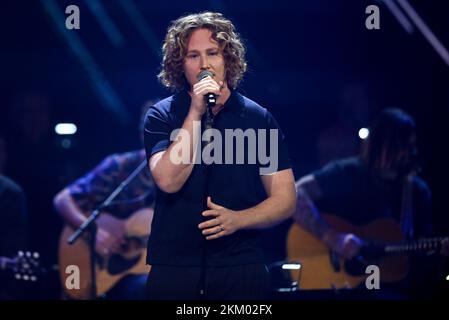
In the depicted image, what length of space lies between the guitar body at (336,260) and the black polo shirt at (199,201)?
186 centimetres

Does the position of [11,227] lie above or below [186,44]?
below

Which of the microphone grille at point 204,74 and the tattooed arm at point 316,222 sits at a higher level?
the microphone grille at point 204,74

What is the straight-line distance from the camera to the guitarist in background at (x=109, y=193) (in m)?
5.09

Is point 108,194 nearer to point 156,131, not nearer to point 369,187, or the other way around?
point 369,187

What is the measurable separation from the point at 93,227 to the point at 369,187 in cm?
189

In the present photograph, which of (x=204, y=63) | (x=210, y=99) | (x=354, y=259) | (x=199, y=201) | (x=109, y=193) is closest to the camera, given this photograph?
(x=210, y=99)

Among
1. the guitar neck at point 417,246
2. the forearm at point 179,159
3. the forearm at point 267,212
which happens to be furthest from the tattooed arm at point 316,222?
the forearm at point 179,159

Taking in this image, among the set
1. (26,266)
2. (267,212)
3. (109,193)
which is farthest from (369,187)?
(26,266)

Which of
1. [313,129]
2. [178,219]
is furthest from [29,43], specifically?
[178,219]

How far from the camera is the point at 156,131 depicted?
9.78 feet

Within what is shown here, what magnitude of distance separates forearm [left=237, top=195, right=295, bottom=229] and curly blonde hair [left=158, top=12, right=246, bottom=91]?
1.84ft

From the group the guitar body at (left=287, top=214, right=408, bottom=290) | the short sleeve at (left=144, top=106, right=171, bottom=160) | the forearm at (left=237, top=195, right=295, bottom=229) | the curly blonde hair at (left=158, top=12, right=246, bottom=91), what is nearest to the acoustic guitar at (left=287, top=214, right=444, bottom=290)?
the guitar body at (left=287, top=214, right=408, bottom=290)

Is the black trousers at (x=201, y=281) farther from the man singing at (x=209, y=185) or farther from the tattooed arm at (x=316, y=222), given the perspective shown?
the tattooed arm at (x=316, y=222)

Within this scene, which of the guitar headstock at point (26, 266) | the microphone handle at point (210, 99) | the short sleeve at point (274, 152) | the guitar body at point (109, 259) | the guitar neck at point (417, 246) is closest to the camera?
the microphone handle at point (210, 99)
